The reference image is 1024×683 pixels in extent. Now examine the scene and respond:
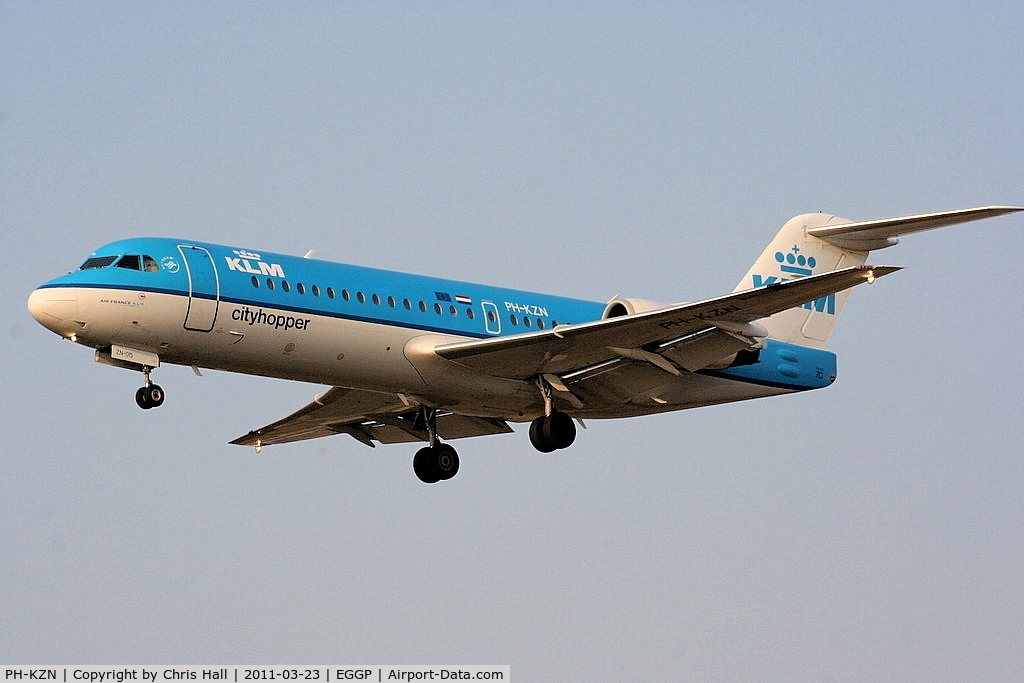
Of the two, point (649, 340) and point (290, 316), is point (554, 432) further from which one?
point (290, 316)

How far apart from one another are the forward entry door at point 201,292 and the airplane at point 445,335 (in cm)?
2

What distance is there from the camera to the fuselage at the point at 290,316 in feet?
70.9

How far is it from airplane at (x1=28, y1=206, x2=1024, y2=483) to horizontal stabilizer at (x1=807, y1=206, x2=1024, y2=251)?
4 centimetres

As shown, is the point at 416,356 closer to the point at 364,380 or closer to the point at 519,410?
the point at 364,380

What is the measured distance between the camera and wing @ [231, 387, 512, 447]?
26.3 meters

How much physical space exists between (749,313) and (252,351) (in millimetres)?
7376

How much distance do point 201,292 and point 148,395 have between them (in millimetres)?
1649

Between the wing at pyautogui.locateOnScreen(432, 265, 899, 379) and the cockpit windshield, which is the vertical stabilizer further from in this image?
the cockpit windshield

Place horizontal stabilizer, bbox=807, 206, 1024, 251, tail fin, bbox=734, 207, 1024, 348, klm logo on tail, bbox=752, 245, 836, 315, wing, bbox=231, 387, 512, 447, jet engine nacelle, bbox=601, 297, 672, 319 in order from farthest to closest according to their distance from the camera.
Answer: klm logo on tail, bbox=752, 245, 836, 315 → tail fin, bbox=734, 207, 1024, 348 → wing, bbox=231, 387, 512, 447 → jet engine nacelle, bbox=601, 297, 672, 319 → horizontal stabilizer, bbox=807, 206, 1024, 251

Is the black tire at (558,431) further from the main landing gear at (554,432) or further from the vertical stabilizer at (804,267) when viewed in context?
the vertical stabilizer at (804,267)

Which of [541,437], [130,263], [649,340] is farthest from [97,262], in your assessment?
[649,340]

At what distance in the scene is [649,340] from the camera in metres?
23.8

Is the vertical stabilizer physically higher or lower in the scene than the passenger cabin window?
higher

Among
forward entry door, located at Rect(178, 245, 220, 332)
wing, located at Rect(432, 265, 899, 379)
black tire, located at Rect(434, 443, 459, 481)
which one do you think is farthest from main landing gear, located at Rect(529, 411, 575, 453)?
forward entry door, located at Rect(178, 245, 220, 332)
